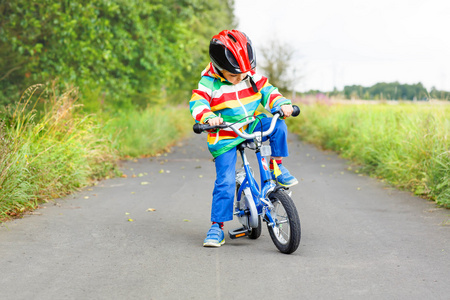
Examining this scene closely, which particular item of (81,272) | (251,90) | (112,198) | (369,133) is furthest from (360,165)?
(81,272)

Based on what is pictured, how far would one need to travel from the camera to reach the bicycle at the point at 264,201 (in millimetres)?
4836

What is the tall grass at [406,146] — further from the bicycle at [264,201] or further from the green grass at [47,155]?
the green grass at [47,155]

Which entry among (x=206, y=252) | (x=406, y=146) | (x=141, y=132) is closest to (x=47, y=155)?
(x=206, y=252)

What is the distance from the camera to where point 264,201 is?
5117 millimetres

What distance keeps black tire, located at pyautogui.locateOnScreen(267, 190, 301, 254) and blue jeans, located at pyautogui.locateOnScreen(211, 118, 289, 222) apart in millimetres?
445

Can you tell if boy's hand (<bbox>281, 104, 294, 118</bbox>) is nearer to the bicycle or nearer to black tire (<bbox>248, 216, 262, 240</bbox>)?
the bicycle

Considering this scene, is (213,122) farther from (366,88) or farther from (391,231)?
(366,88)

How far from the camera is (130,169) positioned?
1178cm

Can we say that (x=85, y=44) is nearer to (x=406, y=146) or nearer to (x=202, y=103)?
(x=406, y=146)

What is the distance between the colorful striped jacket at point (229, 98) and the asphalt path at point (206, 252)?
1045mm

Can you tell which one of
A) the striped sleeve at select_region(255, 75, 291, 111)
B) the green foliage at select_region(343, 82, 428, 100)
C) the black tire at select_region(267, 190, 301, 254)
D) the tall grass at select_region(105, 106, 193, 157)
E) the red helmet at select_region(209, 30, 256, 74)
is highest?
the red helmet at select_region(209, 30, 256, 74)

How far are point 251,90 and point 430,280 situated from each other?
2303mm

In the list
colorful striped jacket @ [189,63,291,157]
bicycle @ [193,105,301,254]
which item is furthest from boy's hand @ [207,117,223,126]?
colorful striped jacket @ [189,63,291,157]

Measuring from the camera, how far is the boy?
506 centimetres
